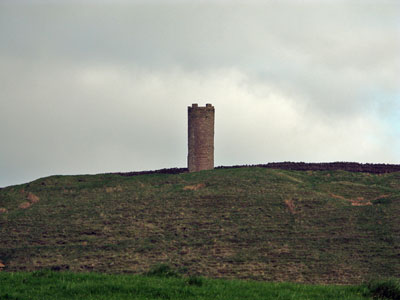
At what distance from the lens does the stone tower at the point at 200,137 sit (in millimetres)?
43562

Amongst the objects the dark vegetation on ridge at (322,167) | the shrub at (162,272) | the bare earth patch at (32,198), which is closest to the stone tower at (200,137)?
the dark vegetation on ridge at (322,167)

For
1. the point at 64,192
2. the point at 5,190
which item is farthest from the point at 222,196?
the point at 5,190

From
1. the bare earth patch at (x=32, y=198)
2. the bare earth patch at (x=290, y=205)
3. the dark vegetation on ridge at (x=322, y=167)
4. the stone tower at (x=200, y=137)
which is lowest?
the bare earth patch at (x=290, y=205)

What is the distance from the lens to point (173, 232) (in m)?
30.5

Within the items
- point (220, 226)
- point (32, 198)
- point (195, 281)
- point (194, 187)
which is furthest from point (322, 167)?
point (195, 281)

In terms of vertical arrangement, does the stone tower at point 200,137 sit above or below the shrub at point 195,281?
above

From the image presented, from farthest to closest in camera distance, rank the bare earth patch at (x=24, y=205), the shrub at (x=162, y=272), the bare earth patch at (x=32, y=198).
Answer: the bare earth patch at (x=32, y=198), the bare earth patch at (x=24, y=205), the shrub at (x=162, y=272)

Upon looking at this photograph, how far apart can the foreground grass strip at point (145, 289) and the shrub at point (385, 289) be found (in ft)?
0.99

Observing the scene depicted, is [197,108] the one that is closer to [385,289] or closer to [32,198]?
[32,198]

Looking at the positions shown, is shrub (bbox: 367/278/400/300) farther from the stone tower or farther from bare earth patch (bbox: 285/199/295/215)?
the stone tower

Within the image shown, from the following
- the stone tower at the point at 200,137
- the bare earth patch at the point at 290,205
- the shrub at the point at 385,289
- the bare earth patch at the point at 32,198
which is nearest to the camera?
the shrub at the point at 385,289

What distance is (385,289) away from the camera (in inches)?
622

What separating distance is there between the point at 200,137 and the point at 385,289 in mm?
28537

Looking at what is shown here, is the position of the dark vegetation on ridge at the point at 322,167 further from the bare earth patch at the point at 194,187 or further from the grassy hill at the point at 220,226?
the bare earth patch at the point at 194,187
